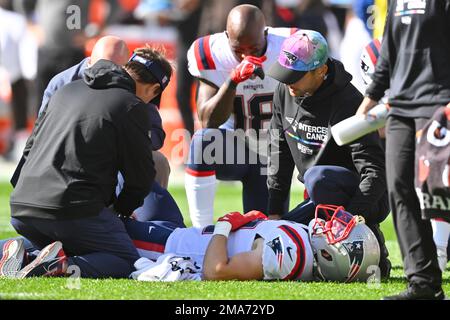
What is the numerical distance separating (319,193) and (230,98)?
125cm

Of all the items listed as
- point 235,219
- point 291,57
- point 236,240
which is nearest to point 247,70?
point 291,57

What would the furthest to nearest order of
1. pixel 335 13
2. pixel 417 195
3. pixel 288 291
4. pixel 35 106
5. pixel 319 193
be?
pixel 335 13
pixel 35 106
pixel 319 193
pixel 288 291
pixel 417 195

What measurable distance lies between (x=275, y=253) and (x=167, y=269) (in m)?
0.54

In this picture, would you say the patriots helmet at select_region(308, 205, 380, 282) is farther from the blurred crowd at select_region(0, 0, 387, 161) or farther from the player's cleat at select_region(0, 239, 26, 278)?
the blurred crowd at select_region(0, 0, 387, 161)

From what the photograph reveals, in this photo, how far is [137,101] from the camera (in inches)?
226

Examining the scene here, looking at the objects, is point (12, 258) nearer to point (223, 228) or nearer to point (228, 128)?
point (223, 228)

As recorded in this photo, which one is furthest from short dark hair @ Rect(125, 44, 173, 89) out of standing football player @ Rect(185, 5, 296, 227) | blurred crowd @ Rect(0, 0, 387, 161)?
blurred crowd @ Rect(0, 0, 387, 161)

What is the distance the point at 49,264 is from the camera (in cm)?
562

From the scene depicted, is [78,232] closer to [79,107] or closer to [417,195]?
[79,107]

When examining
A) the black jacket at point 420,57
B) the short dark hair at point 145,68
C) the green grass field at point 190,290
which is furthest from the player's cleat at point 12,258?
the black jacket at point 420,57

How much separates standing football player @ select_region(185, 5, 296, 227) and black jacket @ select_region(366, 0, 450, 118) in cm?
253

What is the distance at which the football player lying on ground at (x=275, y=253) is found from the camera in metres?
5.57

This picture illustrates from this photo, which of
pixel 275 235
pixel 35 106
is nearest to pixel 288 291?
pixel 275 235

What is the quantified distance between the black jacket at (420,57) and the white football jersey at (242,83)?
2630mm
